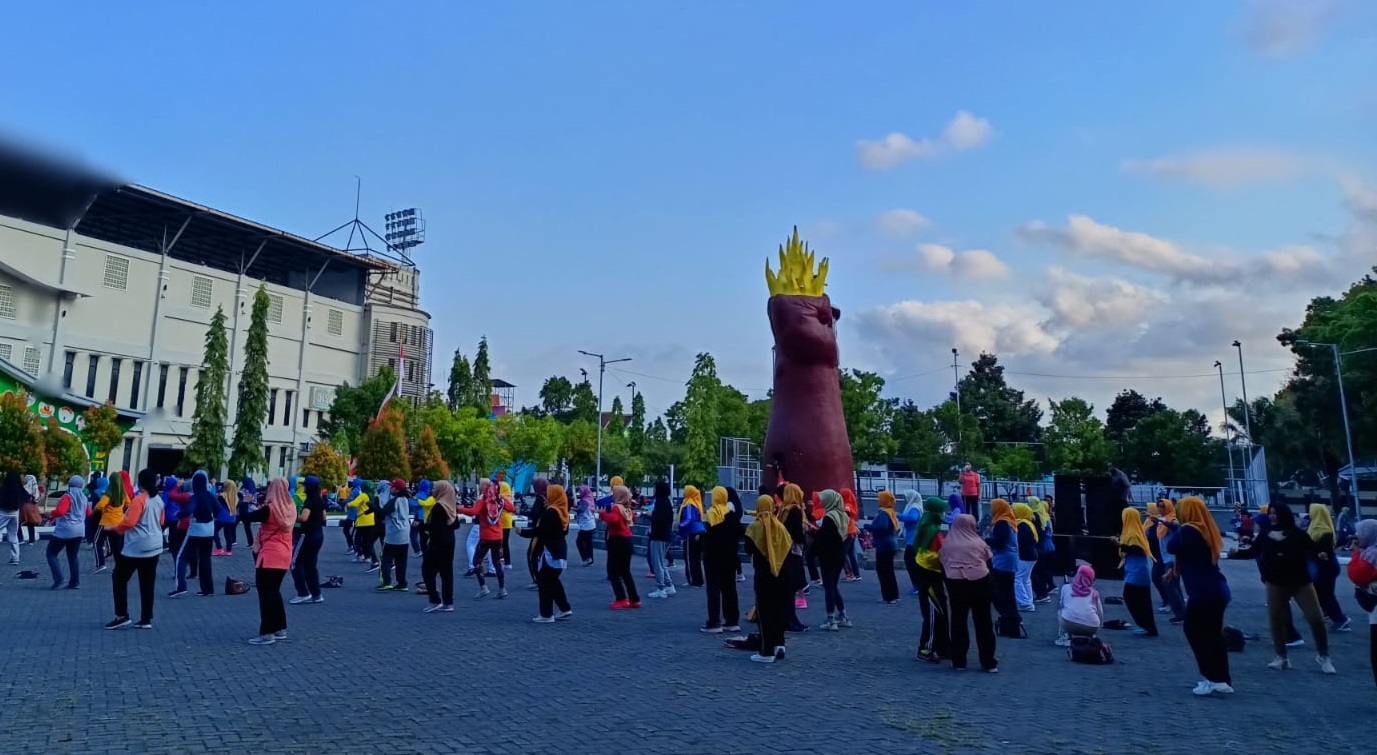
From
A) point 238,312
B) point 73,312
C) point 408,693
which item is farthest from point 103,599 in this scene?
point 238,312

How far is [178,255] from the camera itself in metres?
56.3

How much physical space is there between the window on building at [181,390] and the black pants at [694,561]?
158 ft

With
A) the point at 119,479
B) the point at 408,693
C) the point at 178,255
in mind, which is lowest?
the point at 408,693

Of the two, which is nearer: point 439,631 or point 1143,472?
point 439,631

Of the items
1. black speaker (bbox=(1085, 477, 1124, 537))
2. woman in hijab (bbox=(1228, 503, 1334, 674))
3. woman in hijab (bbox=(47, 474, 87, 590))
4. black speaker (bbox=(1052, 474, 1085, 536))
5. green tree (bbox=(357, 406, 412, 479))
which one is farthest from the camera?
green tree (bbox=(357, 406, 412, 479))

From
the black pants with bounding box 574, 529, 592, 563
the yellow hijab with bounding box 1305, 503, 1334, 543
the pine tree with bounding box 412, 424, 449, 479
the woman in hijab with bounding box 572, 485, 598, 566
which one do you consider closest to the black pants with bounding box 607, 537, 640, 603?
the woman in hijab with bounding box 572, 485, 598, 566

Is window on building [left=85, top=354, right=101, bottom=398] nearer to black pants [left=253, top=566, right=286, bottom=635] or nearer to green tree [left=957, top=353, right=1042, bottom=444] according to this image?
black pants [left=253, top=566, right=286, bottom=635]

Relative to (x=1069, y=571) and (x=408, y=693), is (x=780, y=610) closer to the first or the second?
(x=408, y=693)

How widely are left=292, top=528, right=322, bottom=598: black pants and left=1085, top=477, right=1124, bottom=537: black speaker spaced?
1366cm

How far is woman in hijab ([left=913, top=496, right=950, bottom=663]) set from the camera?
925cm

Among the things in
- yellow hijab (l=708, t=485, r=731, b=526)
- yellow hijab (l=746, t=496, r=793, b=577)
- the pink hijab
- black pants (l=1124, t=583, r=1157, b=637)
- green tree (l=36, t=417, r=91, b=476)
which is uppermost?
green tree (l=36, t=417, r=91, b=476)

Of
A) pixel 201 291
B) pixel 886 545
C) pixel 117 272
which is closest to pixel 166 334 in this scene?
pixel 201 291

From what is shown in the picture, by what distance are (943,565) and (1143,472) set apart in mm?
54896

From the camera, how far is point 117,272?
165 feet
